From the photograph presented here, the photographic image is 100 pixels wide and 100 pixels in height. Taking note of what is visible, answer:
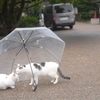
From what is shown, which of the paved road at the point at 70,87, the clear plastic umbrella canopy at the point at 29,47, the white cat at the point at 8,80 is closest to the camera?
the paved road at the point at 70,87

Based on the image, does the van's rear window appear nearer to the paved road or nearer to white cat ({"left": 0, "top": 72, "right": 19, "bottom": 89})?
the paved road

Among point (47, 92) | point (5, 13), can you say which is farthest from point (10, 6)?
point (47, 92)

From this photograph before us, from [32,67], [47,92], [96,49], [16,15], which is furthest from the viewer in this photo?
[16,15]

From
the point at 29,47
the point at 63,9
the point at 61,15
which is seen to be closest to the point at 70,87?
the point at 29,47

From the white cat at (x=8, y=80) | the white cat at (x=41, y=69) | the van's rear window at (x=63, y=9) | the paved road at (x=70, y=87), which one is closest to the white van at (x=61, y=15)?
the van's rear window at (x=63, y=9)

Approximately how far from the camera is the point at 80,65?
34.8 feet

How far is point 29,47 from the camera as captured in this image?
8.07 metres

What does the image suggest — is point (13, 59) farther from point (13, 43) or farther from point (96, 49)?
point (96, 49)

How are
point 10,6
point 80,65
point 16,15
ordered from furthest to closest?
point 16,15, point 10,6, point 80,65

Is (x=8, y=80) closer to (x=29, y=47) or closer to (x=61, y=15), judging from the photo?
(x=29, y=47)

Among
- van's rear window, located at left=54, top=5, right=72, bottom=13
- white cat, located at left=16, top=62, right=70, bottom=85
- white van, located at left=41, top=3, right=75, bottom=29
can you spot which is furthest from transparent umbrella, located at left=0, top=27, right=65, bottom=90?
van's rear window, located at left=54, top=5, right=72, bottom=13

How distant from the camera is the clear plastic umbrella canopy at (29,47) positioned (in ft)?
25.9

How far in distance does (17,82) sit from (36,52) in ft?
2.90

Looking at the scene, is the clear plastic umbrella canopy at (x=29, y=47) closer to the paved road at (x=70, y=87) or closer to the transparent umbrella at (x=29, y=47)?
the transparent umbrella at (x=29, y=47)
